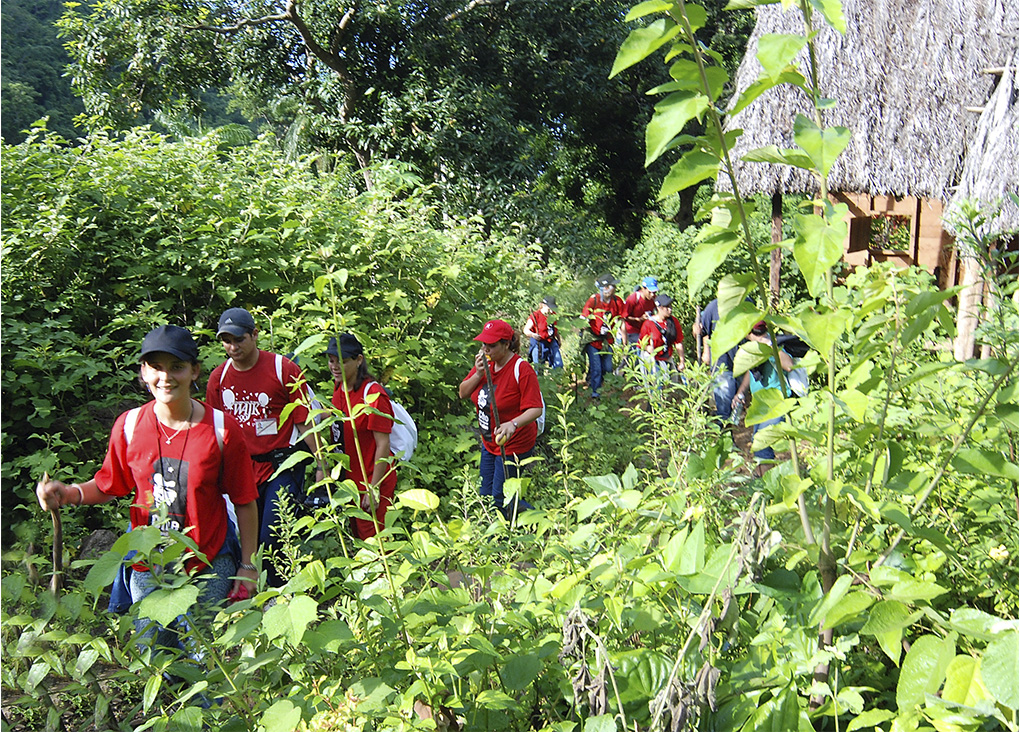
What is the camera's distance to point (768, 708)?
3.80 feet

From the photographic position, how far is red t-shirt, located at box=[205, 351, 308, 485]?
3.76 metres

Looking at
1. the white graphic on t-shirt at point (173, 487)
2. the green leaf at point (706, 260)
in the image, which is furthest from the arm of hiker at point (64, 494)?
the green leaf at point (706, 260)

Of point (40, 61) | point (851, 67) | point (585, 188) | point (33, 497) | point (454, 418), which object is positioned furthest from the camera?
point (585, 188)

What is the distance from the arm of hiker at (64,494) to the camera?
2291 millimetres

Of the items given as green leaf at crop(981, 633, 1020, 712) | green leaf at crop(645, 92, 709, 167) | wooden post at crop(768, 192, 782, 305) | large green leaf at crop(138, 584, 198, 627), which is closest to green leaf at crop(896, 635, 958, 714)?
green leaf at crop(981, 633, 1020, 712)

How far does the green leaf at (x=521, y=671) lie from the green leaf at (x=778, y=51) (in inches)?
38.8

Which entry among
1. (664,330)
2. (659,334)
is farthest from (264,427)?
(664,330)

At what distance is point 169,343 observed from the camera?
2.63m

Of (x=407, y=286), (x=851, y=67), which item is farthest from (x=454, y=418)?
(x=851, y=67)

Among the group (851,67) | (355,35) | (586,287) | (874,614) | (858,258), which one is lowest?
(586,287)

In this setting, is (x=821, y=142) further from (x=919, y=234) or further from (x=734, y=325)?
(x=919, y=234)

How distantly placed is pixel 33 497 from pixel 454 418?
2.80 m

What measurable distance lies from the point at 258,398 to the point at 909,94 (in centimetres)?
678

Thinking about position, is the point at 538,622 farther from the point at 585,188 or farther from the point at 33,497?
the point at 585,188
